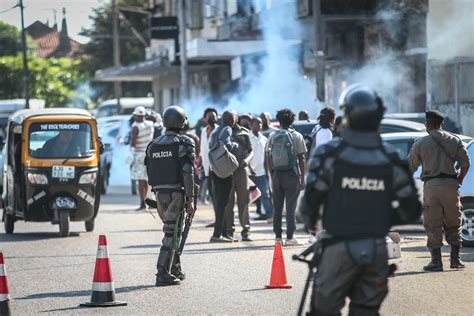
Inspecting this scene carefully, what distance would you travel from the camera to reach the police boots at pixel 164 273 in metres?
12.6

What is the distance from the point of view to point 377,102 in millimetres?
7270

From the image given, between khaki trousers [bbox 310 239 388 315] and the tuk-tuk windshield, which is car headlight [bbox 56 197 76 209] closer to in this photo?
the tuk-tuk windshield

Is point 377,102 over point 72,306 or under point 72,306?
over

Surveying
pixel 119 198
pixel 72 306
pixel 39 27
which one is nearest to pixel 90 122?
pixel 39 27

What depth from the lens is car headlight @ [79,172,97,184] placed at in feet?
62.8

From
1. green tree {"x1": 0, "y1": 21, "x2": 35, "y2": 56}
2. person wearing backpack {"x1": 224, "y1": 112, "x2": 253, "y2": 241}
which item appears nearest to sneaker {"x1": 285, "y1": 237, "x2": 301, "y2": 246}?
person wearing backpack {"x1": 224, "y1": 112, "x2": 253, "y2": 241}

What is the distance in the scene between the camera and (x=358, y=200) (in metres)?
7.16

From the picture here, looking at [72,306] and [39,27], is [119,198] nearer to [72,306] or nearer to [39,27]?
[39,27]

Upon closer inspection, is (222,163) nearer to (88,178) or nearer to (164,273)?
(88,178)

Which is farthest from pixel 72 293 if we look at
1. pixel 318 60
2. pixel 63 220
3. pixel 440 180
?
pixel 318 60

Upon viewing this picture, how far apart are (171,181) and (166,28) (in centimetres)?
3276

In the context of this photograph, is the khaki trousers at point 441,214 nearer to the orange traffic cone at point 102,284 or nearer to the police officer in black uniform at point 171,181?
the police officer in black uniform at point 171,181

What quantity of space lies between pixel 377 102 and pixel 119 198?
23.4 meters

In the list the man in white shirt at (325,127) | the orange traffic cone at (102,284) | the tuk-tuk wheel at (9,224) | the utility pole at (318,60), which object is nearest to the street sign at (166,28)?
the utility pole at (318,60)
